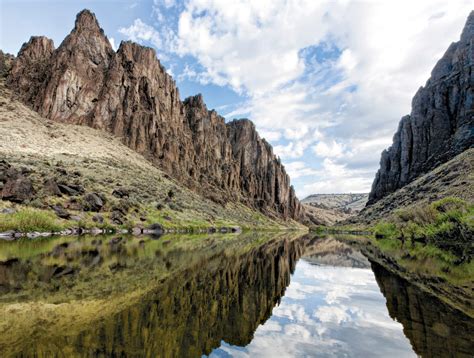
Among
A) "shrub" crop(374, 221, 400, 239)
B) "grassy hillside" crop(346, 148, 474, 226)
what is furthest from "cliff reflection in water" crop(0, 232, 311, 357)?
"grassy hillside" crop(346, 148, 474, 226)

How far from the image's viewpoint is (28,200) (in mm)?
51062

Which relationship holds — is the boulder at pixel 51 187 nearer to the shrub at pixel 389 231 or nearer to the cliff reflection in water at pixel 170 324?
the cliff reflection in water at pixel 170 324

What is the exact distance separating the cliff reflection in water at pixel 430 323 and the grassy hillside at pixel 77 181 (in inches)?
1796

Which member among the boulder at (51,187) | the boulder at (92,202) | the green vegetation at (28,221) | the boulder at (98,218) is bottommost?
the green vegetation at (28,221)

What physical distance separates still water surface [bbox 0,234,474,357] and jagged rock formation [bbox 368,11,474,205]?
125 meters

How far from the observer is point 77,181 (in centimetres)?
6925

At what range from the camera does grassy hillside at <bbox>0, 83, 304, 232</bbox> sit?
51875 mm

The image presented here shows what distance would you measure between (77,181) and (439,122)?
486 ft

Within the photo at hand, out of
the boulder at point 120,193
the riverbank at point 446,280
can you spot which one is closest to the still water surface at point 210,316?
the riverbank at point 446,280

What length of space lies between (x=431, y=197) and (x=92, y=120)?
122 meters

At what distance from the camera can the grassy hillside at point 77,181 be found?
5188 centimetres

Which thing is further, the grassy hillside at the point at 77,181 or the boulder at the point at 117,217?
the boulder at the point at 117,217

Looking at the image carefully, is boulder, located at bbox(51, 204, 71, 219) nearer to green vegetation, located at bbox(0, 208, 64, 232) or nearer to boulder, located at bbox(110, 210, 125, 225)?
green vegetation, located at bbox(0, 208, 64, 232)

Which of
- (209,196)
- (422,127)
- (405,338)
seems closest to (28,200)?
(405,338)
